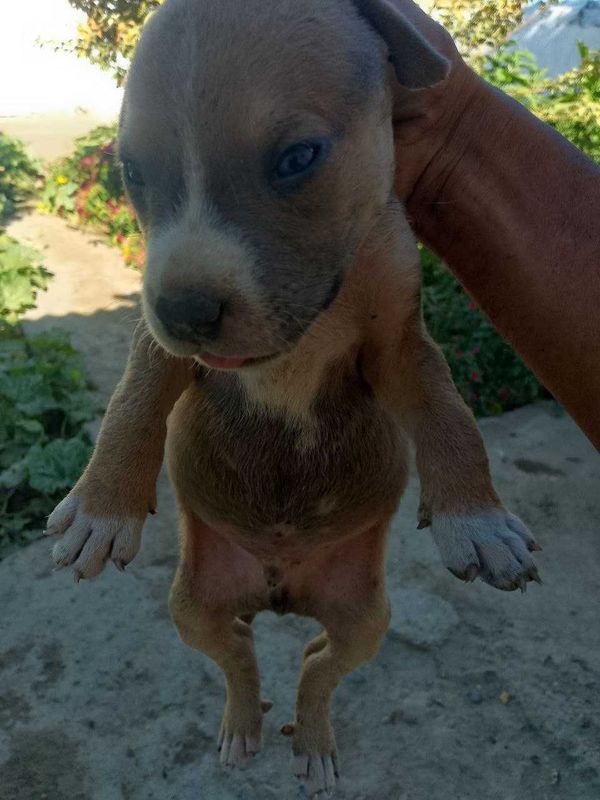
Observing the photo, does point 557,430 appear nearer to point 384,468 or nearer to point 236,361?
point 384,468

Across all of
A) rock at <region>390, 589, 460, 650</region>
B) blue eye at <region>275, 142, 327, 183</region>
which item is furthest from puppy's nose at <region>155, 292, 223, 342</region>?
rock at <region>390, 589, 460, 650</region>

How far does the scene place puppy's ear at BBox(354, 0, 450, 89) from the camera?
77.0 inches

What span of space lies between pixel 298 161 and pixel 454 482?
3.17ft

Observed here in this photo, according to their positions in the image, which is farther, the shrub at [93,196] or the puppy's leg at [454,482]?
the shrub at [93,196]

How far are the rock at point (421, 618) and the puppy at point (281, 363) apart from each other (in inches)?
43.9

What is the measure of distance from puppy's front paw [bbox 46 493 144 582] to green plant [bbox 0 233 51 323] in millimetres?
5893

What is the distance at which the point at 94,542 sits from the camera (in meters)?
2.17

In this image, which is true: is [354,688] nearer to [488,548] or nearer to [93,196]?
[488,548]

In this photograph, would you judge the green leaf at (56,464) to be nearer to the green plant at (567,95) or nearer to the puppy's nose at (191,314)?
the puppy's nose at (191,314)

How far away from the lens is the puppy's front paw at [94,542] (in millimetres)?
2166

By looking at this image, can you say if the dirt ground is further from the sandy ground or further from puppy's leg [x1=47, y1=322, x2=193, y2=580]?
the sandy ground

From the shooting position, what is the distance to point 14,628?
4.36 metres

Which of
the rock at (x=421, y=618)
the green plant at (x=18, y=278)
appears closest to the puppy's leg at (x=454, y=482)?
the rock at (x=421, y=618)

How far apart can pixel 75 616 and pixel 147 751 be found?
1.05m
